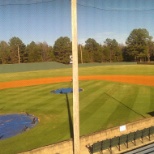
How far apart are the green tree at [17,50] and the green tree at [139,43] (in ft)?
154

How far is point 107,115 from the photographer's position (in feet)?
59.8

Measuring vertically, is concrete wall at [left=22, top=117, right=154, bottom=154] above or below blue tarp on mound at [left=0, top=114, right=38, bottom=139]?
above

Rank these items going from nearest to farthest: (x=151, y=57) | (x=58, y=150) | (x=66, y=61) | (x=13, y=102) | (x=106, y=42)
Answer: (x=58, y=150)
(x=13, y=102)
(x=66, y=61)
(x=151, y=57)
(x=106, y=42)

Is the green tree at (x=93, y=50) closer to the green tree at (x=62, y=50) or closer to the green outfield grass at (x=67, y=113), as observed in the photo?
the green tree at (x=62, y=50)

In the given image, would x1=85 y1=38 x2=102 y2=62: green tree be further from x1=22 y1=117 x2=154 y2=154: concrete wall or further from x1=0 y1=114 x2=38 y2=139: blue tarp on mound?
x1=22 y1=117 x2=154 y2=154: concrete wall

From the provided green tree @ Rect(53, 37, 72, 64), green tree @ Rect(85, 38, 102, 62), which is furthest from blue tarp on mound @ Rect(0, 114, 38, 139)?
green tree @ Rect(85, 38, 102, 62)

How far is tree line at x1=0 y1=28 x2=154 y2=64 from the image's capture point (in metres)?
91.7

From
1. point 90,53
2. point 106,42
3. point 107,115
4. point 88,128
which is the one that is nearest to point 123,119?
point 107,115

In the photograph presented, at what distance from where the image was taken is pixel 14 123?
17812mm

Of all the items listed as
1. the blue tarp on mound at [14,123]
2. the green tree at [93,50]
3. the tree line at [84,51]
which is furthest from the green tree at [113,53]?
the blue tarp on mound at [14,123]

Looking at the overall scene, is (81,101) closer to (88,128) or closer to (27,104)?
(27,104)

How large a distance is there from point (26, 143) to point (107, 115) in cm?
726

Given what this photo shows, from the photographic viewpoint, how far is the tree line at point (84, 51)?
91.7 m

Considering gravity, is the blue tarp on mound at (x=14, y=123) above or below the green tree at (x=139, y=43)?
below
